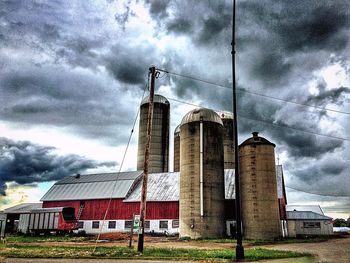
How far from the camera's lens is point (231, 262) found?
1418 centimetres

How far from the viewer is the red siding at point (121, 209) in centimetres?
4102

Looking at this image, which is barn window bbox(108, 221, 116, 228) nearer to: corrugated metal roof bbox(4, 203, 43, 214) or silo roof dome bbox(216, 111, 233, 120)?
corrugated metal roof bbox(4, 203, 43, 214)

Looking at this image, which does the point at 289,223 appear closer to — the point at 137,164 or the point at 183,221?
the point at 183,221

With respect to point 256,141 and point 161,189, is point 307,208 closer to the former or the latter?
point 256,141

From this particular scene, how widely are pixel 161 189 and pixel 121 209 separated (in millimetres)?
6146

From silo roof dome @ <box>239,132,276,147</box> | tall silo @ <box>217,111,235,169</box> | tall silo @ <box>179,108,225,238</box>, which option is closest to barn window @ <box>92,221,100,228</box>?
tall silo @ <box>179,108,225,238</box>

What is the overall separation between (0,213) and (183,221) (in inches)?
1482

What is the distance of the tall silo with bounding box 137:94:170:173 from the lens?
5456 centimetres

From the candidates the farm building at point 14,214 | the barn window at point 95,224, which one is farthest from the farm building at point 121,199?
the farm building at point 14,214

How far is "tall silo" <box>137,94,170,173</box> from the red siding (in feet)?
33.3

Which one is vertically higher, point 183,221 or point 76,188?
point 76,188

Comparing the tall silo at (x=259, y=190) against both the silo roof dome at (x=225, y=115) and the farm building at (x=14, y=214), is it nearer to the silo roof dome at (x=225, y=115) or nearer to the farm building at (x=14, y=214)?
the silo roof dome at (x=225, y=115)

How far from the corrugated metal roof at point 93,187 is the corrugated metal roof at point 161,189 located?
4.59 feet

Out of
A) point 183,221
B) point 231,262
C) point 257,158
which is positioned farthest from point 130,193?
point 231,262
